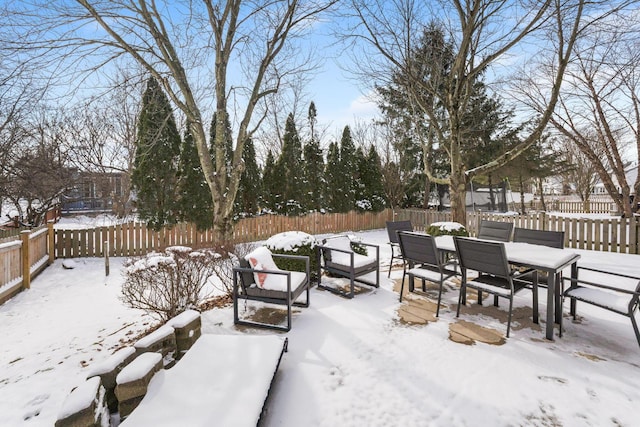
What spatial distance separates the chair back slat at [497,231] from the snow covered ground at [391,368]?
58.4 inches

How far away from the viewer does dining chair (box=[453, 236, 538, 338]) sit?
3.18m

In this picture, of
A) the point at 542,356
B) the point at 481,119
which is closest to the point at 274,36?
the point at 542,356

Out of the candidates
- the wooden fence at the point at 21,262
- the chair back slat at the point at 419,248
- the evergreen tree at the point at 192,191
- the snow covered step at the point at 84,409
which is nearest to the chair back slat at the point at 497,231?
the chair back slat at the point at 419,248

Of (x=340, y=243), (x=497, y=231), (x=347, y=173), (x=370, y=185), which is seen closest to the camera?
(x=340, y=243)

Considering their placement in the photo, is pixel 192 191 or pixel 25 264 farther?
pixel 192 191

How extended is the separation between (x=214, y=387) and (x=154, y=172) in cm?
937

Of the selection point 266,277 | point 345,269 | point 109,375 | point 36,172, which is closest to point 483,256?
point 345,269

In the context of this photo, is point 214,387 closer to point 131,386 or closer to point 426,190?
point 131,386

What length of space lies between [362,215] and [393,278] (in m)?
9.70

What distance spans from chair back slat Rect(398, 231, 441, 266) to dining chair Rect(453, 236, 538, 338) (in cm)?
32

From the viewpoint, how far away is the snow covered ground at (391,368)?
6.85ft

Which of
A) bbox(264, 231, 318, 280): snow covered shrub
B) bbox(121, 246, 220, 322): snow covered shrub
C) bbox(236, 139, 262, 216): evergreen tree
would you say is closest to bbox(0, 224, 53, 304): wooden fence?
bbox(121, 246, 220, 322): snow covered shrub

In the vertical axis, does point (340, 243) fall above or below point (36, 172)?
below

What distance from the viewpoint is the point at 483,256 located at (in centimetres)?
Result: 337
